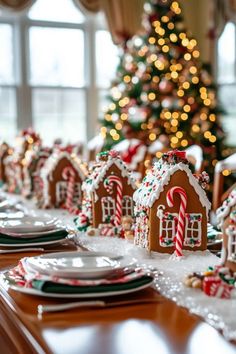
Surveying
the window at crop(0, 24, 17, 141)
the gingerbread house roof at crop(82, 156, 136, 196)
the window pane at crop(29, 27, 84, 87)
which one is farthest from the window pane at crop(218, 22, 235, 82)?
the gingerbread house roof at crop(82, 156, 136, 196)

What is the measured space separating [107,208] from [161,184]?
401 millimetres

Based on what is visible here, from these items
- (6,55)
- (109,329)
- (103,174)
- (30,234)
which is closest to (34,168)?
(103,174)

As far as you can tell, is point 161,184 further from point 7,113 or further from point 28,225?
point 7,113

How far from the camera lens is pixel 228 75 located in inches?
275

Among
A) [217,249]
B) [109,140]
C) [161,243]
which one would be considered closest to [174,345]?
[161,243]

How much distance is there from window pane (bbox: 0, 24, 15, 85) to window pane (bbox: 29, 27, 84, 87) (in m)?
0.25

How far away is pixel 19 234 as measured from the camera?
5.45 feet

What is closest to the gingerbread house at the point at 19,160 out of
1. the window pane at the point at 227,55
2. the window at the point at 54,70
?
the window at the point at 54,70

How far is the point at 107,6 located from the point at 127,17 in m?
0.28

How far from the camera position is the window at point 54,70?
6793 mm

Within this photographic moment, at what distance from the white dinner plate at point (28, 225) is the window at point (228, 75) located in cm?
530

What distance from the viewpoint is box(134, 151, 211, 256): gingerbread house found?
1445 mm

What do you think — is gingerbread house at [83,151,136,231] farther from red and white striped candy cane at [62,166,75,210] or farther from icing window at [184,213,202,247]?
red and white striped candy cane at [62,166,75,210]

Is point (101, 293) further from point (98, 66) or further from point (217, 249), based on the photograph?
point (98, 66)
